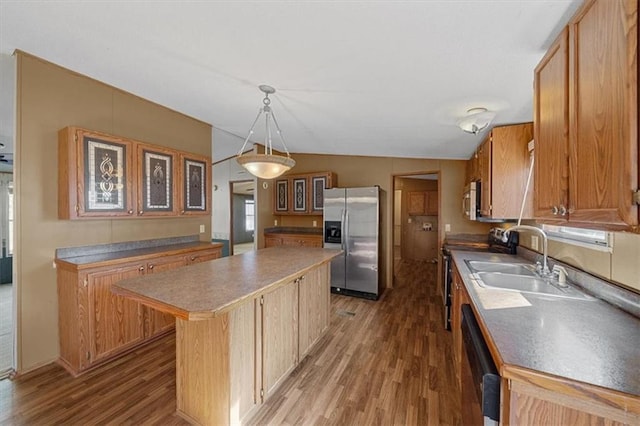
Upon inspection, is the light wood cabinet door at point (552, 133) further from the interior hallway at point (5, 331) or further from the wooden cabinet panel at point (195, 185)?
the interior hallway at point (5, 331)

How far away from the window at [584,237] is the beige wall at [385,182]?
78.4 inches

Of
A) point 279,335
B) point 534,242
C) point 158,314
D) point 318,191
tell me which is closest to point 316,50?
point 279,335

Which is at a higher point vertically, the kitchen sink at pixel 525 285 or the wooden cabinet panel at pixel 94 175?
the wooden cabinet panel at pixel 94 175

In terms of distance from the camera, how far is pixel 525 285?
6.08 ft

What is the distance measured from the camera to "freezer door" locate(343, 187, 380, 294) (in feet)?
13.1

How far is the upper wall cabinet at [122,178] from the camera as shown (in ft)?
7.27

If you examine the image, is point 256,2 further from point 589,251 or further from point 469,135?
point 469,135

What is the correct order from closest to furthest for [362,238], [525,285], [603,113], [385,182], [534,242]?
[603,113], [525,285], [534,242], [362,238], [385,182]

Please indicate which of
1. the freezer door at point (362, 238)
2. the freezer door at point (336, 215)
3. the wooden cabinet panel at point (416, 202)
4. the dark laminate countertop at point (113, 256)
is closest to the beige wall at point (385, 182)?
the freezer door at point (362, 238)

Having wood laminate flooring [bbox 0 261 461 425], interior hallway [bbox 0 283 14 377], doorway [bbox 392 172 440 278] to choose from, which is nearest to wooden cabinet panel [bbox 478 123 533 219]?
wood laminate flooring [bbox 0 261 461 425]

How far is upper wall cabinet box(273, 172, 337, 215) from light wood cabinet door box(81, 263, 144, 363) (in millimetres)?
2828

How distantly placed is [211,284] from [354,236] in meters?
2.78

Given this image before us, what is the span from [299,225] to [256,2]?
4207 millimetres

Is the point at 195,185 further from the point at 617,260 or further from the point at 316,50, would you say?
the point at 617,260
